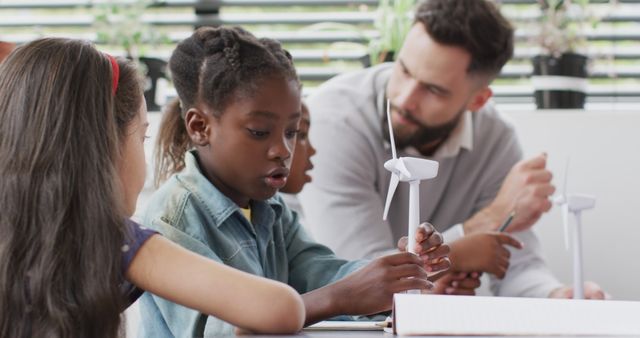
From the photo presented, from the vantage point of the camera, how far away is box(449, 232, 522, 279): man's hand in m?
2.20

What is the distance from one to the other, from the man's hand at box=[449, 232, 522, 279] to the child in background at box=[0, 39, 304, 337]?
1.05m

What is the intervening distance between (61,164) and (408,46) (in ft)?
5.19

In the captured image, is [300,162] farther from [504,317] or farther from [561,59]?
[561,59]

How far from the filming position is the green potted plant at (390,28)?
3205 millimetres

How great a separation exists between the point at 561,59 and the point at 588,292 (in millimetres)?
1064

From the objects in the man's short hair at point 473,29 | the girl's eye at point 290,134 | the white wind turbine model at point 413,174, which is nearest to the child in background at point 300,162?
the girl's eye at point 290,134

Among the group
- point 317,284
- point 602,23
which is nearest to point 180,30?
point 602,23

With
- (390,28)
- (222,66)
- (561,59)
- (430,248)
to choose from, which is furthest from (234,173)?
(561,59)

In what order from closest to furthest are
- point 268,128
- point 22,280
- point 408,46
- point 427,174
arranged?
point 22,280 < point 427,174 < point 268,128 < point 408,46

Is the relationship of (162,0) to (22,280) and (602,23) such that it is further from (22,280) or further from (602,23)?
(22,280)

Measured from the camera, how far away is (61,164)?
47.1 inches

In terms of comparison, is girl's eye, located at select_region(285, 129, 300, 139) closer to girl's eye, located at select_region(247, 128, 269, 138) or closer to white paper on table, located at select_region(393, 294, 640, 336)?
girl's eye, located at select_region(247, 128, 269, 138)

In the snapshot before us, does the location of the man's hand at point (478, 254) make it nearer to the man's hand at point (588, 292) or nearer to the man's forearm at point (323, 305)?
the man's hand at point (588, 292)

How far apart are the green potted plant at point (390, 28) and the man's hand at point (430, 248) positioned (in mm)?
1728
